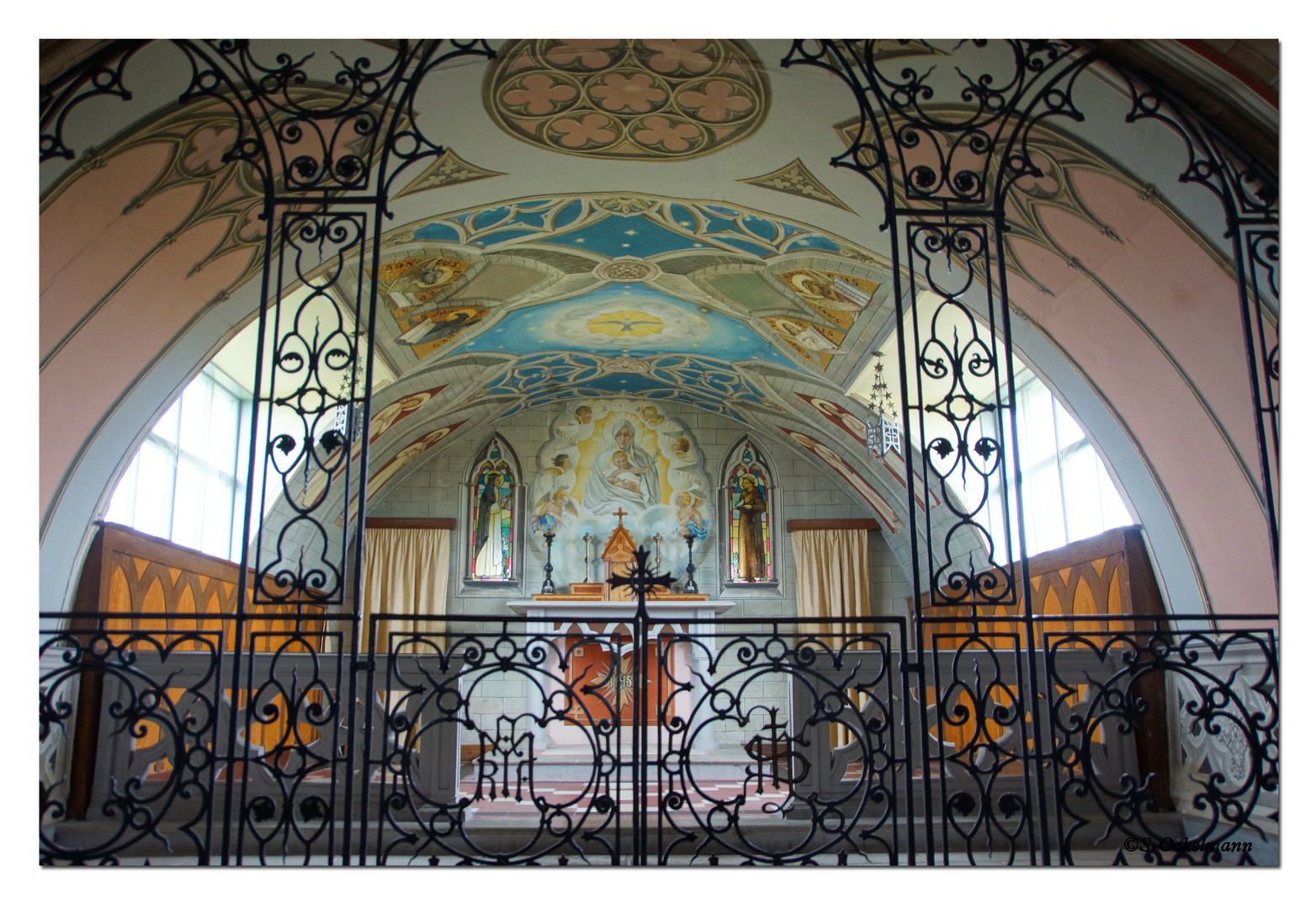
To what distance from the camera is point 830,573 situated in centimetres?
1295

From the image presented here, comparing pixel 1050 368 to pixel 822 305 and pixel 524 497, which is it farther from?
pixel 524 497

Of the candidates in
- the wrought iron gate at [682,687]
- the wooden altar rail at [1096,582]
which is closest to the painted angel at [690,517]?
the wrought iron gate at [682,687]

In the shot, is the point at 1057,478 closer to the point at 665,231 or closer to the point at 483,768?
the point at 665,231

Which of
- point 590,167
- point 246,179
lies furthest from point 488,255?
point 246,179

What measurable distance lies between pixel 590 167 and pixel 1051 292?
2.98 meters

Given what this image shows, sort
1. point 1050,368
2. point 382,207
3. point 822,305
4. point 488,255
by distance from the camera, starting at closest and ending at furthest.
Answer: point 382,207 → point 1050,368 → point 488,255 → point 822,305

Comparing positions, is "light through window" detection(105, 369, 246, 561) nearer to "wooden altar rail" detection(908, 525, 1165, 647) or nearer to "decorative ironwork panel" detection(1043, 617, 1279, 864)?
"wooden altar rail" detection(908, 525, 1165, 647)

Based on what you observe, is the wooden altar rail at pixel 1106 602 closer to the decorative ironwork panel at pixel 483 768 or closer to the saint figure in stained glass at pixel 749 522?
the decorative ironwork panel at pixel 483 768

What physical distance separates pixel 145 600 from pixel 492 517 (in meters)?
5.57

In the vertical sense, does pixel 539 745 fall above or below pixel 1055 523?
below

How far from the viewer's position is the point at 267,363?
916cm

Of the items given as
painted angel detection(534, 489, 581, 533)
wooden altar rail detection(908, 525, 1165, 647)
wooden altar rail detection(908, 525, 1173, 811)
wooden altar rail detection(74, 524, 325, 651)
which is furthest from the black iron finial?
painted angel detection(534, 489, 581, 533)

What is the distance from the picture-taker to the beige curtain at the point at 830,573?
505 inches

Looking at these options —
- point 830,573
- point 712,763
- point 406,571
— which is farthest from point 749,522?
point 712,763
